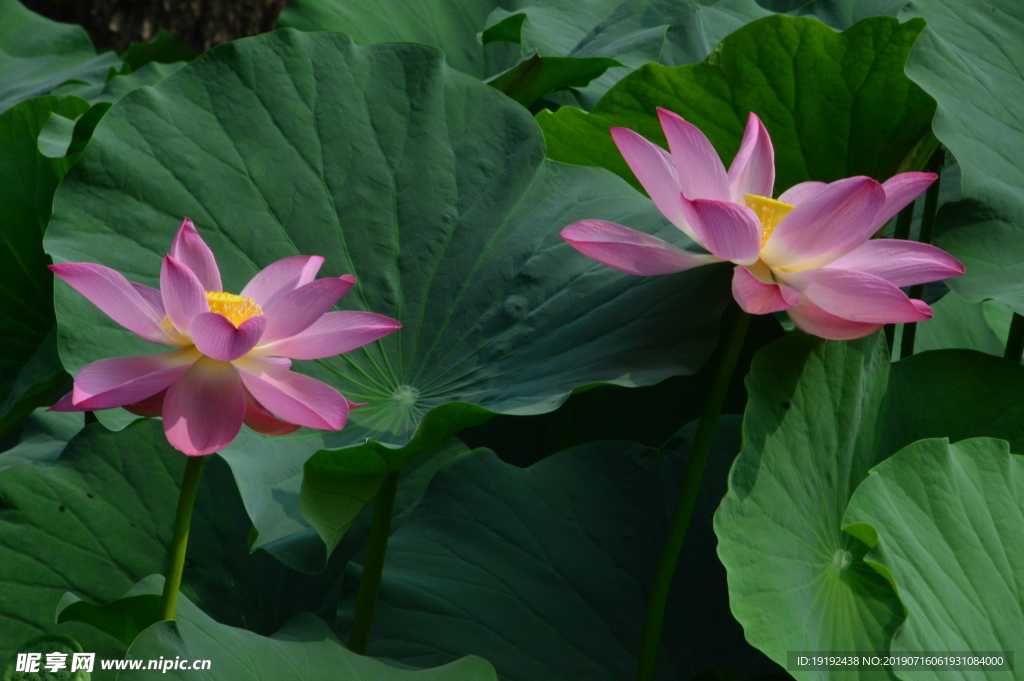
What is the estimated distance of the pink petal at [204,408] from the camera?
454 mm

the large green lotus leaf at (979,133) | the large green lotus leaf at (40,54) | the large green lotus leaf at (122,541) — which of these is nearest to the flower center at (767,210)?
the large green lotus leaf at (979,133)

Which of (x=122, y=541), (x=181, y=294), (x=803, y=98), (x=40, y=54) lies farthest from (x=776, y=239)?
(x=40, y=54)

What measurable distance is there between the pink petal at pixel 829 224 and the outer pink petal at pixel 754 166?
8 centimetres

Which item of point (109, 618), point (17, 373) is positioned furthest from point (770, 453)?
point (17, 373)

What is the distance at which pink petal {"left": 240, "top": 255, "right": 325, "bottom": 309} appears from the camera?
556mm

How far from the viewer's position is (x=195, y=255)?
0.53 metres

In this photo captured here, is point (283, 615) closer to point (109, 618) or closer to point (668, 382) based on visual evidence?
point (109, 618)

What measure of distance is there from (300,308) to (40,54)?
169cm

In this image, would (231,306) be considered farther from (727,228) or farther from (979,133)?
(979,133)

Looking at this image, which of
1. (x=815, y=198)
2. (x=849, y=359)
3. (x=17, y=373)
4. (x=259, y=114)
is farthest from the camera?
(x=17, y=373)

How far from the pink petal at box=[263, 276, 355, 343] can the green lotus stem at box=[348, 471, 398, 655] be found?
192mm

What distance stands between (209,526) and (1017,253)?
77 centimetres

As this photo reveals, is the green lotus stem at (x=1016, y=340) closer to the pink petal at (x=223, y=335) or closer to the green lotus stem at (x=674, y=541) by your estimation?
the green lotus stem at (x=674, y=541)

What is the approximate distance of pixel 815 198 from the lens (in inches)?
21.3
